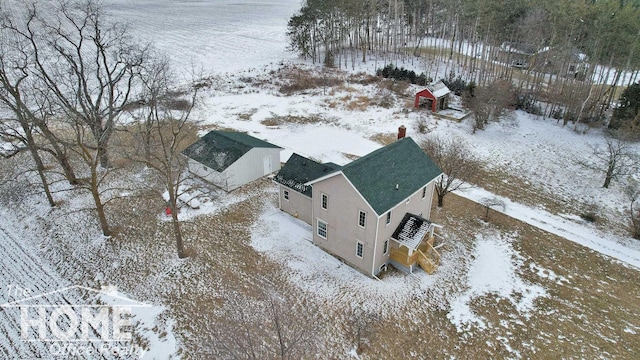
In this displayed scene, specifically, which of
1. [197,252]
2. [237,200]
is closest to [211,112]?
[237,200]

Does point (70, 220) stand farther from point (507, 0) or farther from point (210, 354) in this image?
point (507, 0)

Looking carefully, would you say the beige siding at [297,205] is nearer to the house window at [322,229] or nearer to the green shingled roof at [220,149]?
the house window at [322,229]

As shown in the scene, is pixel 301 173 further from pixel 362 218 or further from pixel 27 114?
pixel 27 114

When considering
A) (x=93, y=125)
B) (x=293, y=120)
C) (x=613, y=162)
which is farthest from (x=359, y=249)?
(x=293, y=120)

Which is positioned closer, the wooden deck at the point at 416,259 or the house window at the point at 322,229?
the wooden deck at the point at 416,259

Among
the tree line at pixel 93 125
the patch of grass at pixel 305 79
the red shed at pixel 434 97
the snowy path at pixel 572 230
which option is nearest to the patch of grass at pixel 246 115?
the tree line at pixel 93 125

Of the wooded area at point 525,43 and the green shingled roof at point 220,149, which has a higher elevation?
the wooded area at point 525,43
